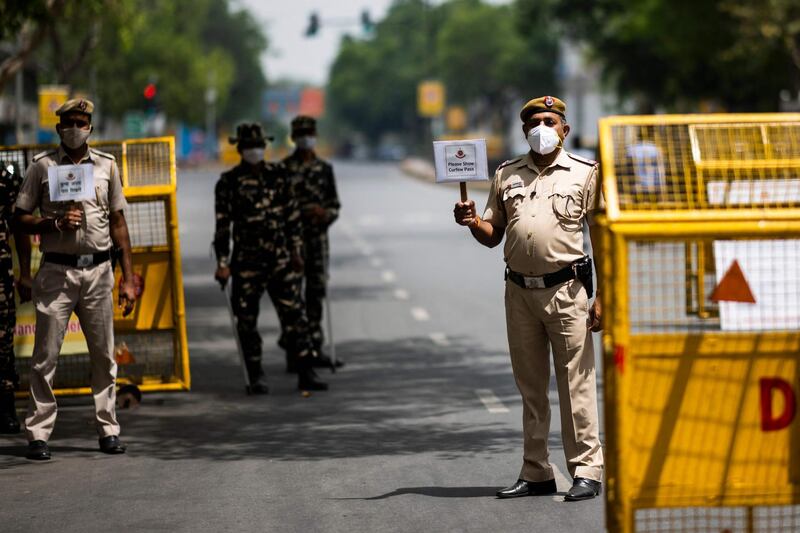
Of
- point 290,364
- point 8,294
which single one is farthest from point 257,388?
point 8,294

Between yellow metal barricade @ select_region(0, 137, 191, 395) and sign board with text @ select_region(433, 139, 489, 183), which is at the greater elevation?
sign board with text @ select_region(433, 139, 489, 183)

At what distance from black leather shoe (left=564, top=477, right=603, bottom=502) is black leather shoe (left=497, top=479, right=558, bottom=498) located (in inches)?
7.0

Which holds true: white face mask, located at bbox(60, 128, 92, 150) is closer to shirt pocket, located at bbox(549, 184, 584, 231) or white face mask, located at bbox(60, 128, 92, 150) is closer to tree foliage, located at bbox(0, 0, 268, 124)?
shirt pocket, located at bbox(549, 184, 584, 231)

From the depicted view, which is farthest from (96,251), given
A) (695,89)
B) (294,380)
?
(695,89)

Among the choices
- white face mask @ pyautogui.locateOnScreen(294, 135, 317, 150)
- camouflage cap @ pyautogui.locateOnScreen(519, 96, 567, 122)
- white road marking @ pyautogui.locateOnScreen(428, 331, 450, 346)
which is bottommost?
white road marking @ pyautogui.locateOnScreen(428, 331, 450, 346)

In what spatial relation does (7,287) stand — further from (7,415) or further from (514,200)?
(514,200)

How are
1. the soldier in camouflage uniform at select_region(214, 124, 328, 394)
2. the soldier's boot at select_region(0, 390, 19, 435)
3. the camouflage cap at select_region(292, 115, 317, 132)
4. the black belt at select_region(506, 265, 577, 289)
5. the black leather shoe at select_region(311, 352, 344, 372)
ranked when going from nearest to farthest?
the black belt at select_region(506, 265, 577, 289)
the soldier's boot at select_region(0, 390, 19, 435)
the soldier in camouflage uniform at select_region(214, 124, 328, 394)
the camouflage cap at select_region(292, 115, 317, 132)
the black leather shoe at select_region(311, 352, 344, 372)

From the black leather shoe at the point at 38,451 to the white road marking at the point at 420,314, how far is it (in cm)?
761

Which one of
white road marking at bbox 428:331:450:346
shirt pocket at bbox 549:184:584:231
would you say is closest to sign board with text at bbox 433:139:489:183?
shirt pocket at bbox 549:184:584:231

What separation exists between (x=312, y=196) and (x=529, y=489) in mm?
5121

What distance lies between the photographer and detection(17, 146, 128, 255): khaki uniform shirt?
873 centimetres

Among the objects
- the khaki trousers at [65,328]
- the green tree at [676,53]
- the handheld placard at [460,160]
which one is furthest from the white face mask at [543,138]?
the green tree at [676,53]

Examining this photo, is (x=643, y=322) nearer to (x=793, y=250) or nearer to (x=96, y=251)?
(x=793, y=250)

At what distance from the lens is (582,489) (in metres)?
7.28
